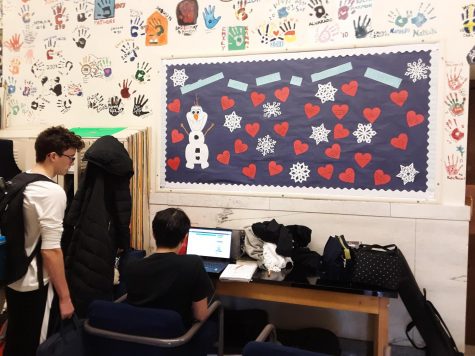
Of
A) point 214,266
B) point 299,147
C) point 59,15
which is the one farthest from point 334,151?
point 59,15

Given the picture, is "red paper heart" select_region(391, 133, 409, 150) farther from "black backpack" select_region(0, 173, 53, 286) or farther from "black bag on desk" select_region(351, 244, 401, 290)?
"black backpack" select_region(0, 173, 53, 286)

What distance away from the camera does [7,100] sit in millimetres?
3240

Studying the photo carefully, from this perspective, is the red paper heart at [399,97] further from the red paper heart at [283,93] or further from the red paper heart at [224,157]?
the red paper heart at [224,157]

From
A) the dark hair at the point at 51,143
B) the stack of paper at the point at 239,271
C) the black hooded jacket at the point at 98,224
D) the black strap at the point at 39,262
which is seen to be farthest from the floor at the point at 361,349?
the dark hair at the point at 51,143

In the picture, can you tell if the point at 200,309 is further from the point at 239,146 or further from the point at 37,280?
the point at 239,146

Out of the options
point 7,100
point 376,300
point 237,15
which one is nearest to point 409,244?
point 376,300

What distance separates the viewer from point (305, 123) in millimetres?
2582

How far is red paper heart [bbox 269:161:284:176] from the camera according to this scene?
2.63 m

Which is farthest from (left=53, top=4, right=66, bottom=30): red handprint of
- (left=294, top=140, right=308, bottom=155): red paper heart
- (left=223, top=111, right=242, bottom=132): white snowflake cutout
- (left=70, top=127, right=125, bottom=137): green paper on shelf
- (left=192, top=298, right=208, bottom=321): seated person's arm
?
(left=192, top=298, right=208, bottom=321): seated person's arm

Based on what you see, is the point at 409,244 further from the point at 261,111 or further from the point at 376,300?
the point at 261,111

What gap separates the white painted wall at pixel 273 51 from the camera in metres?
2.34

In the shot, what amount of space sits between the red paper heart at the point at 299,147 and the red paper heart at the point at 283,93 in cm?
30

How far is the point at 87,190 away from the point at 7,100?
161 cm

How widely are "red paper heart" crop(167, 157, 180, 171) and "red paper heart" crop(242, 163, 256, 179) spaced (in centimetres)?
50
